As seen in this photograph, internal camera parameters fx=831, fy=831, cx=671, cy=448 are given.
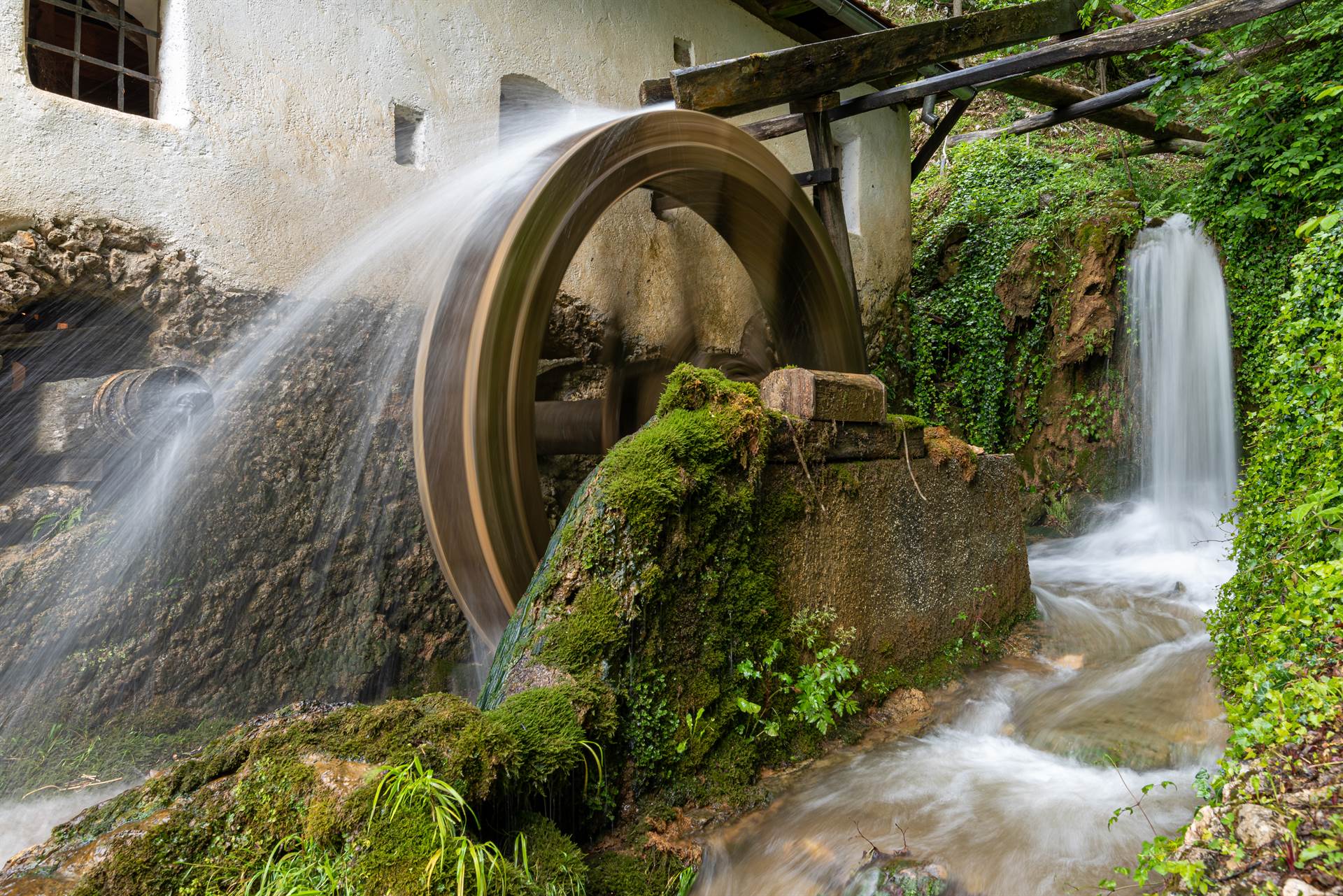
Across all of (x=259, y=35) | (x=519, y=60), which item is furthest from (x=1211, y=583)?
(x=259, y=35)

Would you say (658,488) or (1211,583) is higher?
(658,488)

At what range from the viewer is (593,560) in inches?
104

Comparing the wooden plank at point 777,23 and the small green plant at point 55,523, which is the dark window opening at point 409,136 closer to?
the small green plant at point 55,523

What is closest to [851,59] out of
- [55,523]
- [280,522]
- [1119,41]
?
[1119,41]

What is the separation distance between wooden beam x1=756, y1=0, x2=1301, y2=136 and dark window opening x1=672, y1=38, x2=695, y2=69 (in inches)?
58.6

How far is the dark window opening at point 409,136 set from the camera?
14.9ft

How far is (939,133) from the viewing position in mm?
7234

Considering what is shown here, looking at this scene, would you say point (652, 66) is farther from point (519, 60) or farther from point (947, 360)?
point (947, 360)

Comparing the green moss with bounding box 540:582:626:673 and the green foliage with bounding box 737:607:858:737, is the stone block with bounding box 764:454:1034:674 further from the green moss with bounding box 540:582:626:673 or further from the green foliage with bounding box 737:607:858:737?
the green moss with bounding box 540:582:626:673

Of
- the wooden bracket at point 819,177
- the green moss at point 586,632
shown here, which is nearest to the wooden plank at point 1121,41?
the wooden bracket at point 819,177

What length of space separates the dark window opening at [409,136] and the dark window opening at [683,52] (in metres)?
2.13

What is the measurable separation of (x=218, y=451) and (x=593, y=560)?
227 centimetres

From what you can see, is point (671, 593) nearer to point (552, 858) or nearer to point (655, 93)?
point (552, 858)

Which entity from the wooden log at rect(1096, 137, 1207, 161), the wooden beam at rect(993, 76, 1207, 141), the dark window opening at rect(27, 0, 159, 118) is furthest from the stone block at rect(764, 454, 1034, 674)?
the wooden log at rect(1096, 137, 1207, 161)
